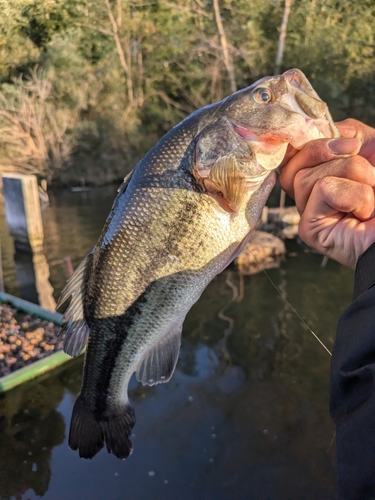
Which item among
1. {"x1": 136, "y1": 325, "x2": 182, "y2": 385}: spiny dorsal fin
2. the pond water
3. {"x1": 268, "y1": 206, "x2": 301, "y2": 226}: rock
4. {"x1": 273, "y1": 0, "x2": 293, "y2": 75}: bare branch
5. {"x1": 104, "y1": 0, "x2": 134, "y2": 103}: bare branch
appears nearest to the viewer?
{"x1": 136, "y1": 325, "x2": 182, "y2": 385}: spiny dorsal fin

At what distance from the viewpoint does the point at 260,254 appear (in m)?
9.32

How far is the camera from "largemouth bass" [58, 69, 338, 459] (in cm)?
169

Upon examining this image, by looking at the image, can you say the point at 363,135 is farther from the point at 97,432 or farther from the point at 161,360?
the point at 97,432

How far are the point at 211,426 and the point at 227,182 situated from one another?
321 centimetres

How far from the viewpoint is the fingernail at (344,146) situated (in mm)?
1508

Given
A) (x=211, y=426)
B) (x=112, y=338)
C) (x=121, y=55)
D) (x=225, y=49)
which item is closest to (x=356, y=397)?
(x=112, y=338)

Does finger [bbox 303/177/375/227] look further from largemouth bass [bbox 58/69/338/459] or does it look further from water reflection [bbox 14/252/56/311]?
water reflection [bbox 14/252/56/311]

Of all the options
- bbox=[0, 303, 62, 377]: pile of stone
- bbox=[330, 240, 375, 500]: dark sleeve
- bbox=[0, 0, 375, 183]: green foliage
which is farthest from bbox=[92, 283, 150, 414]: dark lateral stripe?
bbox=[0, 0, 375, 183]: green foliage

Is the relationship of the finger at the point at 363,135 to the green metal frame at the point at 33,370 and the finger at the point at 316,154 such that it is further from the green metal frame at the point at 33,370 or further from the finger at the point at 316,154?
the green metal frame at the point at 33,370

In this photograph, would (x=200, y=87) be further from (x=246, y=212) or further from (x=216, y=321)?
(x=246, y=212)

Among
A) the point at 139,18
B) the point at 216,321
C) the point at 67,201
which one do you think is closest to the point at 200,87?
the point at 139,18

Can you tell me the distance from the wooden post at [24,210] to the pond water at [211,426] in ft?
17.0

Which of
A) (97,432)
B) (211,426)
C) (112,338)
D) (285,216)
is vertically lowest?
(285,216)

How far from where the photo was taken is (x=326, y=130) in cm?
166
